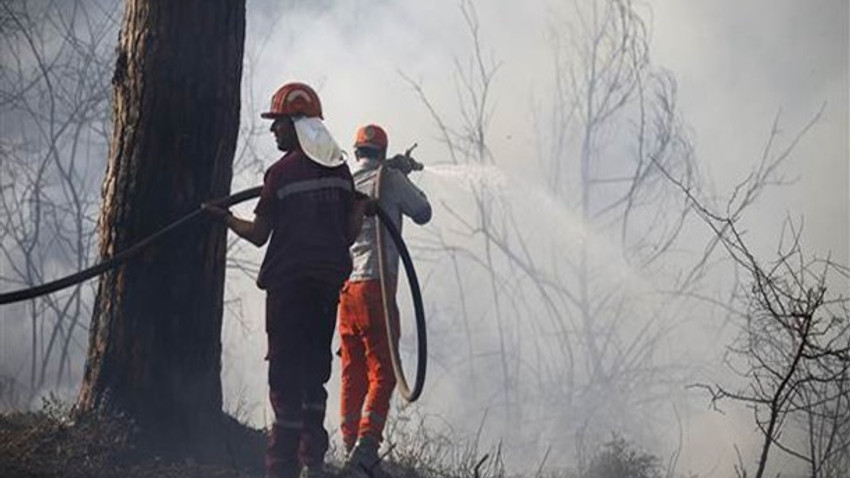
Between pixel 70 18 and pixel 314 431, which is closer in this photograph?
pixel 314 431

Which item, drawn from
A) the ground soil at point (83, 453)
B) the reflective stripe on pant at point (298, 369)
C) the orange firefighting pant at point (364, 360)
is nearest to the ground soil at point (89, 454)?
the ground soil at point (83, 453)

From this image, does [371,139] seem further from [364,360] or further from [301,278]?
[301,278]

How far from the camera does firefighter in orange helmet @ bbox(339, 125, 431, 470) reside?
668 cm

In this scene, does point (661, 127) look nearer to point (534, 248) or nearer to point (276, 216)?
point (534, 248)

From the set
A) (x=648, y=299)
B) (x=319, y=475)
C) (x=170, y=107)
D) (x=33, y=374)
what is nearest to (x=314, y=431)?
(x=319, y=475)

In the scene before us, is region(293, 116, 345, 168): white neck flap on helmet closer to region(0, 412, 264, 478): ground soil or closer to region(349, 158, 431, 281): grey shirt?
region(349, 158, 431, 281): grey shirt

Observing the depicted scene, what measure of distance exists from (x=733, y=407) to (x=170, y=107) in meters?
10.6

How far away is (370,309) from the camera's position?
6.83 m

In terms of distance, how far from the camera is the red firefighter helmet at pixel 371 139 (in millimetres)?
7164

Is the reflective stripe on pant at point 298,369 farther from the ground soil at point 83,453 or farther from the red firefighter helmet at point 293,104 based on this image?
the red firefighter helmet at point 293,104

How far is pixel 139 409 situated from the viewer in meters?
6.03

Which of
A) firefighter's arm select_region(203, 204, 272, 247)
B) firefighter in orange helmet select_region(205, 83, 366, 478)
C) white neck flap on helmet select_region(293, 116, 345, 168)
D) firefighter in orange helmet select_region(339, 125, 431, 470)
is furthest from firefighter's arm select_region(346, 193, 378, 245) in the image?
Result: firefighter in orange helmet select_region(339, 125, 431, 470)

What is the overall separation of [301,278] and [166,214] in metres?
0.96

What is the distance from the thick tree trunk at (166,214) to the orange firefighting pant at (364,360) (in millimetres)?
795
